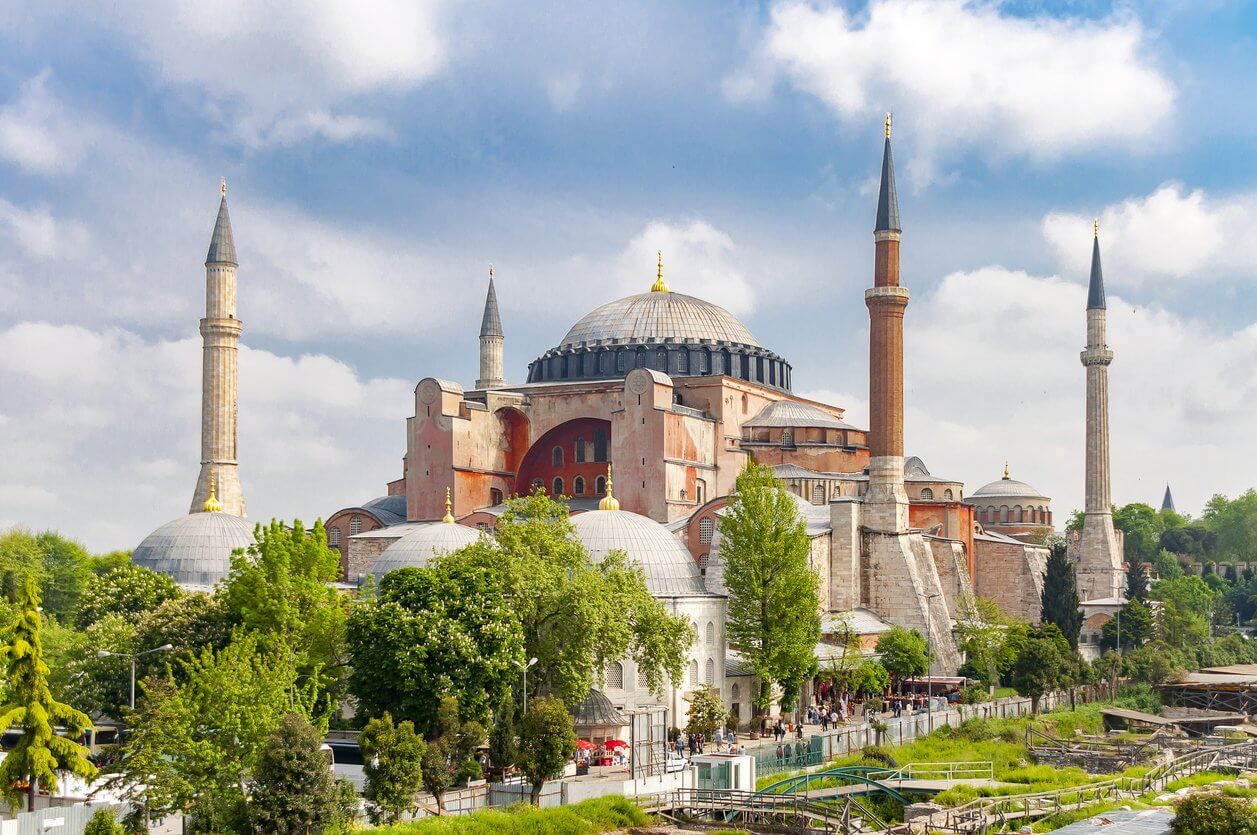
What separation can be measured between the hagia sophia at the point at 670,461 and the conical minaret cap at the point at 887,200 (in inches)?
2.3

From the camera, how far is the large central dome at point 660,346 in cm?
Result: 5206

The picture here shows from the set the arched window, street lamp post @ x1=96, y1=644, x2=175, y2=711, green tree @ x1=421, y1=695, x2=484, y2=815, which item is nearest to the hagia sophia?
the arched window

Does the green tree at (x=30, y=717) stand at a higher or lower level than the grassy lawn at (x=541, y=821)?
higher

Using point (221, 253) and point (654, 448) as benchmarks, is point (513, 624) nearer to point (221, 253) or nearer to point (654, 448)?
point (654, 448)

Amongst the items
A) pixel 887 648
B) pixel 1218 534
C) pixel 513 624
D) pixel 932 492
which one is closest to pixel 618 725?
pixel 513 624

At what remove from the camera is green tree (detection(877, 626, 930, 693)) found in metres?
41.2

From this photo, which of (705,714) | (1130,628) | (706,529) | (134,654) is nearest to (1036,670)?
(706,529)

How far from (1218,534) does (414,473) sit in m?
61.2

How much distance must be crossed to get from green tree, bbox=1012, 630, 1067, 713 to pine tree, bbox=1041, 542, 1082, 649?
563 centimetres

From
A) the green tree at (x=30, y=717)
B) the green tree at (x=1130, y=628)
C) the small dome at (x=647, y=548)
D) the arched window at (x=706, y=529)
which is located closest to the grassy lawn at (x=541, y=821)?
the green tree at (x=30, y=717)

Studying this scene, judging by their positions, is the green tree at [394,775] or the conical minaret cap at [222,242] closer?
the green tree at [394,775]

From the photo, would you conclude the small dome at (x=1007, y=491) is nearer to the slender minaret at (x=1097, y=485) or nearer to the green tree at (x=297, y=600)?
the slender minaret at (x=1097, y=485)

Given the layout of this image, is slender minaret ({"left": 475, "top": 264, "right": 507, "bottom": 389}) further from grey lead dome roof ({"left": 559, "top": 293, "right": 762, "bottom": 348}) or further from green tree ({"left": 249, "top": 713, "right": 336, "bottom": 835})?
green tree ({"left": 249, "top": 713, "right": 336, "bottom": 835})

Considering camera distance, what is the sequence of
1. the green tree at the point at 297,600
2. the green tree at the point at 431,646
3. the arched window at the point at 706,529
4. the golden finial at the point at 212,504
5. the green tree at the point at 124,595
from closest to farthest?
1. the green tree at the point at 431,646
2. the green tree at the point at 297,600
3. the green tree at the point at 124,595
4. the arched window at the point at 706,529
5. the golden finial at the point at 212,504
